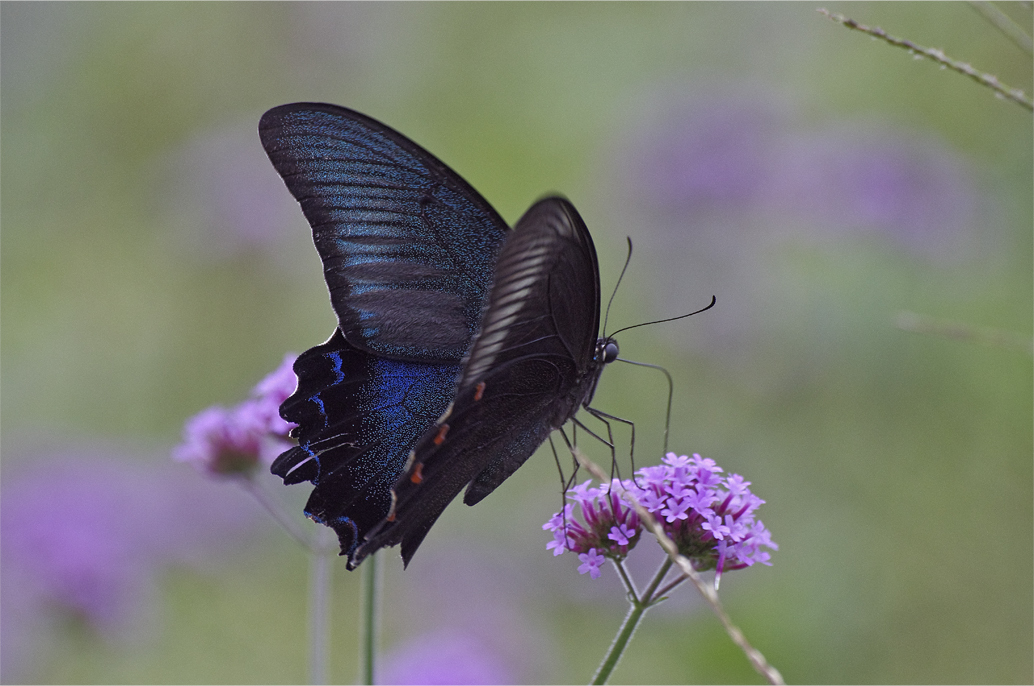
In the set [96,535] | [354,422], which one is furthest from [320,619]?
[96,535]

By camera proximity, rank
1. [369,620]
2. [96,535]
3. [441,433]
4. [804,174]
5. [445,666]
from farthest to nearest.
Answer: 1. [804,174]
2. [96,535]
3. [445,666]
4. [369,620]
5. [441,433]

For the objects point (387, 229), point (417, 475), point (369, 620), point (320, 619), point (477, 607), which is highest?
point (387, 229)

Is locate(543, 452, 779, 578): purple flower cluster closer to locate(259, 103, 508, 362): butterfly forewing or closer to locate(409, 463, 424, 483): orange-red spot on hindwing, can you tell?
locate(409, 463, 424, 483): orange-red spot on hindwing

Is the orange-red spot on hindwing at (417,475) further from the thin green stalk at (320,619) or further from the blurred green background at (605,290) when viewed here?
the blurred green background at (605,290)

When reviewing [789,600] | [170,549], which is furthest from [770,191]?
[170,549]

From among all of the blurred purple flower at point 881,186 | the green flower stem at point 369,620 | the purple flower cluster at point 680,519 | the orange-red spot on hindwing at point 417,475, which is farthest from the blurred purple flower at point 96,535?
the blurred purple flower at point 881,186

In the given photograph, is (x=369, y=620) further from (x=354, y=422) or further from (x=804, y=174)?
(x=804, y=174)

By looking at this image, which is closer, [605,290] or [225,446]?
[225,446]
